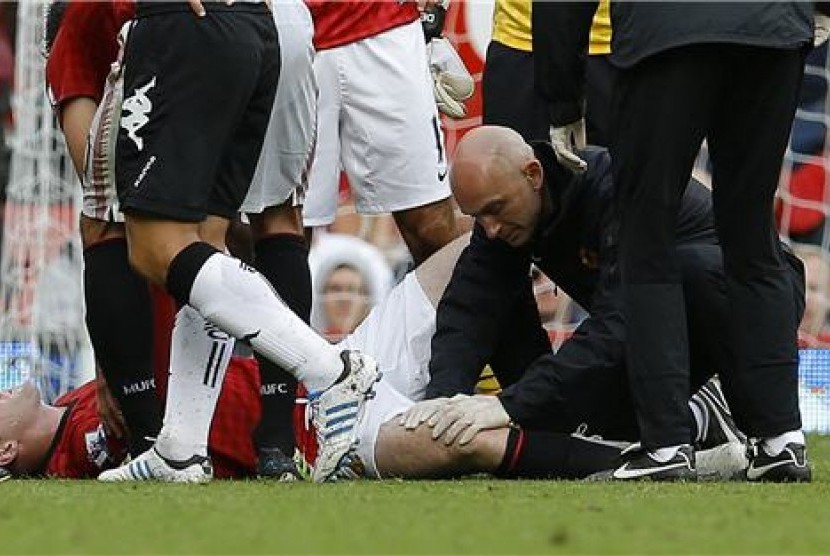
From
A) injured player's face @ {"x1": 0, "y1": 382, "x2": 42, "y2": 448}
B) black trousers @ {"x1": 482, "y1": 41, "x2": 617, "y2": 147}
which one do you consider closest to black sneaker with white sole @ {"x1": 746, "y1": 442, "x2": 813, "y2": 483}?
black trousers @ {"x1": 482, "y1": 41, "x2": 617, "y2": 147}

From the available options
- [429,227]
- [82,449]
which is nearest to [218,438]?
[82,449]

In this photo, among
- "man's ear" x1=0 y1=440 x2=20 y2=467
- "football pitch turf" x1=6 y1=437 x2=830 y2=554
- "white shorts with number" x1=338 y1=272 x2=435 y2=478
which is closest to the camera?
"football pitch turf" x1=6 y1=437 x2=830 y2=554

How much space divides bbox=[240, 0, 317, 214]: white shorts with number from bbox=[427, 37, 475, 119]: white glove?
5.43 feet

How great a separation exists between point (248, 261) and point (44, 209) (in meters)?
2.63

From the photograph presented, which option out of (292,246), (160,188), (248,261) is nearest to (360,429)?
(292,246)

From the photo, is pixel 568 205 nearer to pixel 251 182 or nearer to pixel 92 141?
pixel 251 182

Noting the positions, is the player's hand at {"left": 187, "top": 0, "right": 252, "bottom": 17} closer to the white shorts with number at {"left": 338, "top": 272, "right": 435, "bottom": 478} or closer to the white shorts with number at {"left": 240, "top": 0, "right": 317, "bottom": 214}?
the white shorts with number at {"left": 240, "top": 0, "right": 317, "bottom": 214}

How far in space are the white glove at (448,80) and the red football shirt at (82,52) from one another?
1799 mm

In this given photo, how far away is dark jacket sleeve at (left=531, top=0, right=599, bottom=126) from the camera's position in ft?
15.3

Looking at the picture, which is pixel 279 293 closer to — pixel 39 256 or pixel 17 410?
pixel 17 410

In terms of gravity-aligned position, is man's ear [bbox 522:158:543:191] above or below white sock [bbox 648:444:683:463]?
above

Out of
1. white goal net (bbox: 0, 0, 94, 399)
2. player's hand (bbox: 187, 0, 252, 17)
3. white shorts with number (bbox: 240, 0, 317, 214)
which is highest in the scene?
player's hand (bbox: 187, 0, 252, 17)

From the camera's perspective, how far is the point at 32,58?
845 centimetres

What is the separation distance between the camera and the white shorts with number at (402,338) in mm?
5488
